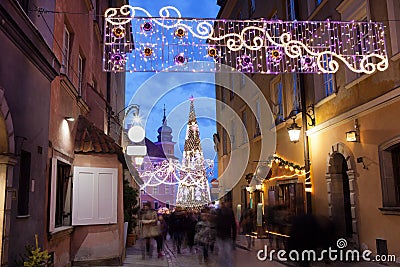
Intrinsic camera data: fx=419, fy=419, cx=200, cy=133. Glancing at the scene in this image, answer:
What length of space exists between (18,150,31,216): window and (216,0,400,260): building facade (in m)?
5.17

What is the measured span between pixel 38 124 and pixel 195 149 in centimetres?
2348

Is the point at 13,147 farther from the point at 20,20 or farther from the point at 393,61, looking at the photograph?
the point at 393,61

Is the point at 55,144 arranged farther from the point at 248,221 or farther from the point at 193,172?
the point at 193,172

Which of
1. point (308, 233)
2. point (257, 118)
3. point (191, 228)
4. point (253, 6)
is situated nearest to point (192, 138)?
point (257, 118)

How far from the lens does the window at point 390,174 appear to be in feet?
33.4

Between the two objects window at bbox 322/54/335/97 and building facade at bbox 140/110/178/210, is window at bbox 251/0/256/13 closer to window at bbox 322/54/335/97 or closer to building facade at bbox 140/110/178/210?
window at bbox 322/54/335/97

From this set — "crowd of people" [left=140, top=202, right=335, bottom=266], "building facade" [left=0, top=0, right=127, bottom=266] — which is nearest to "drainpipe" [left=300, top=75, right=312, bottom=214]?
"crowd of people" [left=140, top=202, right=335, bottom=266]

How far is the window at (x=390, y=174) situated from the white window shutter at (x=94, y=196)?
23.2ft

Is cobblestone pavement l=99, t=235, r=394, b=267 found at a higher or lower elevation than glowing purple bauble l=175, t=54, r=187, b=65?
lower

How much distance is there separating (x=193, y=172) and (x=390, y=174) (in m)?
21.5

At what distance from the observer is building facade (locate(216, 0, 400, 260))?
10.2 m

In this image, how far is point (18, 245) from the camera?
7.09 metres

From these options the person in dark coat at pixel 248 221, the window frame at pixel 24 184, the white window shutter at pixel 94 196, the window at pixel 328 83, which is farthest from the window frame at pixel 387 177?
the person in dark coat at pixel 248 221

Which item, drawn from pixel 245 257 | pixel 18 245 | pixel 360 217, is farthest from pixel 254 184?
pixel 18 245
